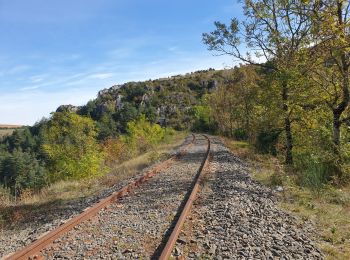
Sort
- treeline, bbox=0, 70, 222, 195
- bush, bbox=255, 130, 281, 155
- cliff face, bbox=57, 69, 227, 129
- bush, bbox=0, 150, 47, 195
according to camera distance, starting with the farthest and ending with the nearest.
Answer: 1. cliff face, bbox=57, 69, 227, 129
2. bush, bbox=0, 150, 47, 195
3. treeline, bbox=0, 70, 222, 195
4. bush, bbox=255, 130, 281, 155

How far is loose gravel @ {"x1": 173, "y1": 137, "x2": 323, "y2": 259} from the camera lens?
5.89 metres

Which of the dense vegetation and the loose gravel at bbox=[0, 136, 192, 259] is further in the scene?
the dense vegetation

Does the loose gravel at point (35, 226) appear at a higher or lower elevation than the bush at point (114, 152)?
higher

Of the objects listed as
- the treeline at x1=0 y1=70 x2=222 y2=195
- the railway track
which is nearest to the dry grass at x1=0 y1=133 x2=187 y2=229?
the railway track

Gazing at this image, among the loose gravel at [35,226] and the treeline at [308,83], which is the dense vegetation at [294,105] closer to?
the treeline at [308,83]

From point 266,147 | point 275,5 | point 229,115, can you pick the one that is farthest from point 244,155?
point 229,115

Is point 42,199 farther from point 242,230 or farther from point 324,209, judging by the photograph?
point 324,209

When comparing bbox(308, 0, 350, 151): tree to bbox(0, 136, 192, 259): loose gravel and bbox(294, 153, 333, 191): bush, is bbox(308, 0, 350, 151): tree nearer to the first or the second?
bbox(294, 153, 333, 191): bush

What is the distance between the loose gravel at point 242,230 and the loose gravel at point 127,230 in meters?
0.49

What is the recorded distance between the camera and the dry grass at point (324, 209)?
20.7 feet

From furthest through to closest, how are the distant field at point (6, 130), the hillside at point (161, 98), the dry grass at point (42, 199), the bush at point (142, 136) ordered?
1. the distant field at point (6, 130)
2. the hillside at point (161, 98)
3. the bush at point (142, 136)
4. the dry grass at point (42, 199)

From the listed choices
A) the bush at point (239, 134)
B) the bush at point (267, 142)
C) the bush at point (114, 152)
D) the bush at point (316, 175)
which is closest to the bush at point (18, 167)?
the bush at point (114, 152)

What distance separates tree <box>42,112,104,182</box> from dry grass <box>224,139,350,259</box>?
51.1 ft

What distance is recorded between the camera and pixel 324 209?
8703mm
